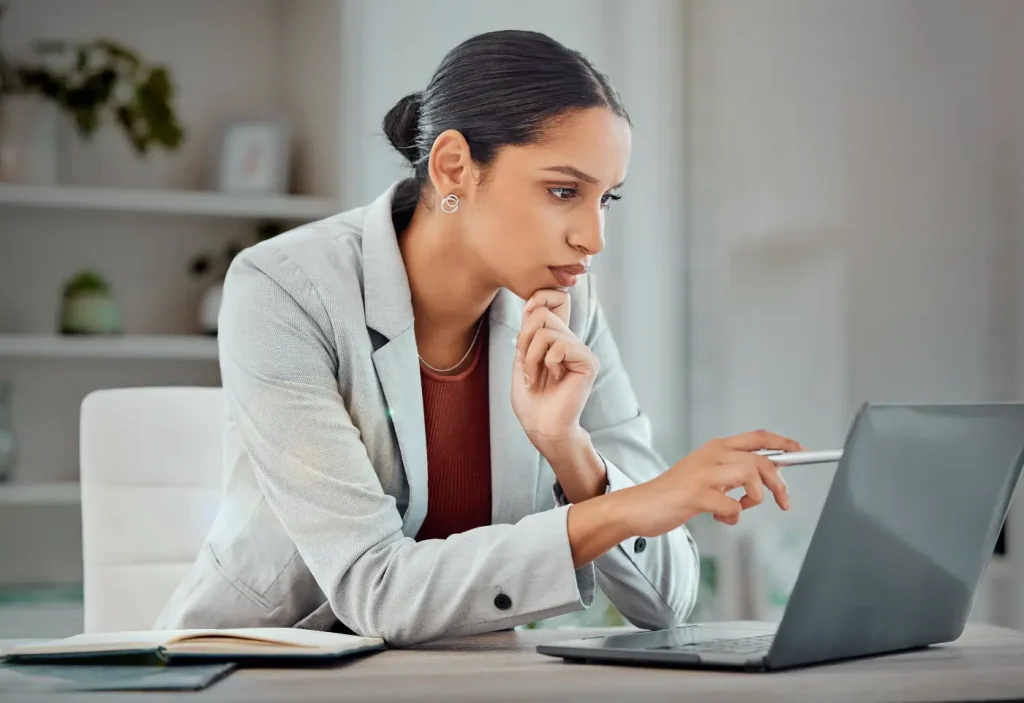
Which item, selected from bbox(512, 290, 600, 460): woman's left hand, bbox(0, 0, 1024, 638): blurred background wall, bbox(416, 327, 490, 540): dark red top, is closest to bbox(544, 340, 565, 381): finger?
bbox(512, 290, 600, 460): woman's left hand

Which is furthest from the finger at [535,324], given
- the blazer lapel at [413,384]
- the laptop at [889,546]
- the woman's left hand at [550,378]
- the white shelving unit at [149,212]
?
the white shelving unit at [149,212]

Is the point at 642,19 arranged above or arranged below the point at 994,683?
above

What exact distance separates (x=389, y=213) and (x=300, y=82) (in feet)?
6.91

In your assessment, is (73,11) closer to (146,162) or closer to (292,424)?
(146,162)

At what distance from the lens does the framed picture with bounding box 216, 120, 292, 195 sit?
3352 mm

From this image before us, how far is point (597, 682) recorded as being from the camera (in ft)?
2.83

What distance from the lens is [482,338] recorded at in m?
1.61

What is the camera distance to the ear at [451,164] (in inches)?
56.2

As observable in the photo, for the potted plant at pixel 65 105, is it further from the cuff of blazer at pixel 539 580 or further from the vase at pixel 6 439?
the cuff of blazer at pixel 539 580

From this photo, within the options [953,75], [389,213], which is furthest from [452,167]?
[953,75]

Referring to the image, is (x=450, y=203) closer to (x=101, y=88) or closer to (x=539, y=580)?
(x=539, y=580)

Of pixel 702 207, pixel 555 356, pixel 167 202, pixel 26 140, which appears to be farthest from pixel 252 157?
pixel 555 356

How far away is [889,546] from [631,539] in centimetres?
46

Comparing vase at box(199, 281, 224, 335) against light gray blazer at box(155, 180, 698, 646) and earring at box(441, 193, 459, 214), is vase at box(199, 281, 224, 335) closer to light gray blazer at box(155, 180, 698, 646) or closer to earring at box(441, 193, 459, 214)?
light gray blazer at box(155, 180, 698, 646)
